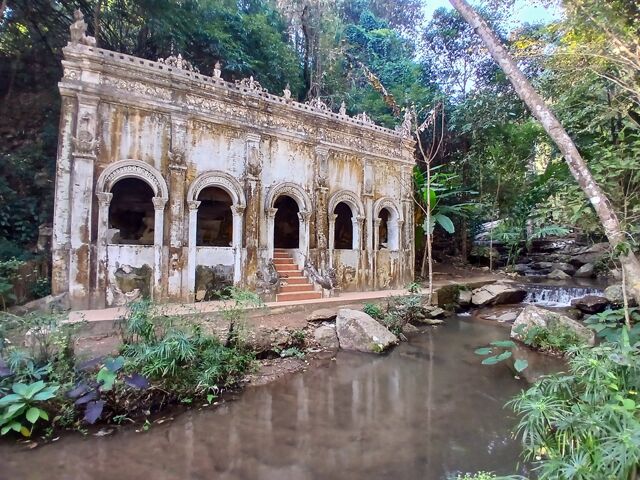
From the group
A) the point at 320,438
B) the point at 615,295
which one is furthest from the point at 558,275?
the point at 320,438

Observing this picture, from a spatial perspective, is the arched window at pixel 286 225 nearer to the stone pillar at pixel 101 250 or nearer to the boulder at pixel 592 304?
the stone pillar at pixel 101 250

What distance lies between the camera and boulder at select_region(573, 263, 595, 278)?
59.9 feet

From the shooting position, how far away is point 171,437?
14.2 feet

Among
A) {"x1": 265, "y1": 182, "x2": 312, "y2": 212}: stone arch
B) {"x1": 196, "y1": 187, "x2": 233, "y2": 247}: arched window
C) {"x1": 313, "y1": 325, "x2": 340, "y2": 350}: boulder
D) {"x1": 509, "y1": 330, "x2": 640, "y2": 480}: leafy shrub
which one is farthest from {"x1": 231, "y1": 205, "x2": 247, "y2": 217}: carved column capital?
{"x1": 509, "y1": 330, "x2": 640, "y2": 480}: leafy shrub

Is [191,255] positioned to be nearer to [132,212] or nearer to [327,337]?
[132,212]

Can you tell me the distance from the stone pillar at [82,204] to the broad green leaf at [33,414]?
4083 mm

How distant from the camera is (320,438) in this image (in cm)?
440

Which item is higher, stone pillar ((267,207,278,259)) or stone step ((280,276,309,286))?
stone pillar ((267,207,278,259))

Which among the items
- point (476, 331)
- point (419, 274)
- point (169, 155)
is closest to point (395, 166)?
point (419, 274)

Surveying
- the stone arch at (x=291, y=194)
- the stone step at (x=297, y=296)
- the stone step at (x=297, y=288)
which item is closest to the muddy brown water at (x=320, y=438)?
the stone step at (x=297, y=296)

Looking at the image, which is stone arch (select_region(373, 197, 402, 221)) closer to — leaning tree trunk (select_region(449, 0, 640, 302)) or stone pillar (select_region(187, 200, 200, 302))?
stone pillar (select_region(187, 200, 200, 302))

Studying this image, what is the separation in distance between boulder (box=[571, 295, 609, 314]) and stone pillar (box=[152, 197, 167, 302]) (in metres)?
11.7

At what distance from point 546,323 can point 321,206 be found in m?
6.68

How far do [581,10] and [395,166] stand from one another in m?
8.19
